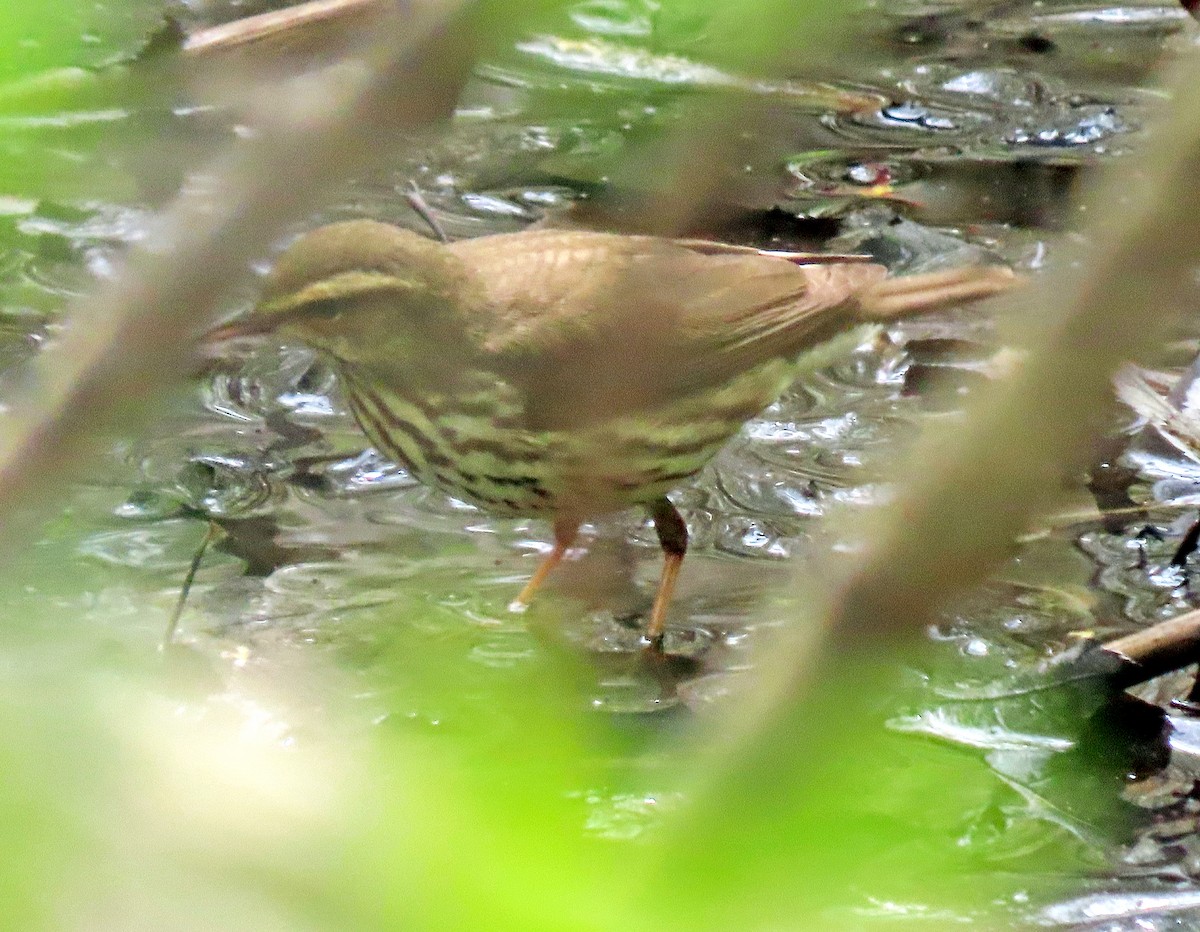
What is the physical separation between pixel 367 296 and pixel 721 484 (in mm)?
1113

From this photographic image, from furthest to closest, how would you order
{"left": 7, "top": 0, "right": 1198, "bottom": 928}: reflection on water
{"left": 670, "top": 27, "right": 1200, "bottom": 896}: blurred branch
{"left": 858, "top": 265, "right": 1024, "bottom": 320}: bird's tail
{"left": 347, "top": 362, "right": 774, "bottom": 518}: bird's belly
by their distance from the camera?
{"left": 858, "top": 265, "right": 1024, "bottom": 320}: bird's tail → {"left": 347, "top": 362, "right": 774, "bottom": 518}: bird's belly → {"left": 7, "top": 0, "right": 1198, "bottom": 928}: reflection on water → {"left": 670, "top": 27, "right": 1200, "bottom": 896}: blurred branch

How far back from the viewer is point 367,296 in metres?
2.84

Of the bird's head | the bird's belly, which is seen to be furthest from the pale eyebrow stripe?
the bird's belly

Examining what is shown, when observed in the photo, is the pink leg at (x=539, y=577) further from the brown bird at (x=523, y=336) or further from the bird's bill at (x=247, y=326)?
the bird's bill at (x=247, y=326)

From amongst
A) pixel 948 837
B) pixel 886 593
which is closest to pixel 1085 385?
pixel 886 593

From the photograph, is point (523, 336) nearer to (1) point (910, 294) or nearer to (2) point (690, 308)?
(2) point (690, 308)

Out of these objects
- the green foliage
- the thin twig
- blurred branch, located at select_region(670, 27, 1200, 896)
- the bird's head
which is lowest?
the thin twig

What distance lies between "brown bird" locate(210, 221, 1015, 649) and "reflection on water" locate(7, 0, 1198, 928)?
135 mm

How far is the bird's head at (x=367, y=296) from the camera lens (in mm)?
2672

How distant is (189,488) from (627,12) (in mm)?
2832

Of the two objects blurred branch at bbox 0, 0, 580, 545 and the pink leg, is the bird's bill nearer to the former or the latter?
the pink leg

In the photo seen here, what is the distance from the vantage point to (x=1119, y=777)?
2.57m

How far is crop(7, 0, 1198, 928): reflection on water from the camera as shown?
2406 millimetres

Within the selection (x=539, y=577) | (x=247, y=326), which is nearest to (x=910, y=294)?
(x=539, y=577)
